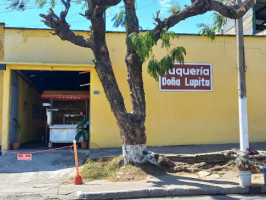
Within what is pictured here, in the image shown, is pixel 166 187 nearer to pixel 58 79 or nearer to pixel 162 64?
pixel 162 64

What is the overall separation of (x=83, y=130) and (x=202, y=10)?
21.4ft

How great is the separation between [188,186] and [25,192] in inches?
156

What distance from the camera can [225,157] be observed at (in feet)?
29.4

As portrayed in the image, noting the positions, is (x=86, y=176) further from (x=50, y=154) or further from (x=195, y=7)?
(x=195, y=7)

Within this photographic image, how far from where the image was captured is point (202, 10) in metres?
8.28

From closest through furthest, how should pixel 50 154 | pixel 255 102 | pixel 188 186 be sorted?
pixel 188 186
pixel 50 154
pixel 255 102

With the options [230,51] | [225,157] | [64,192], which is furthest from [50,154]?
[230,51]

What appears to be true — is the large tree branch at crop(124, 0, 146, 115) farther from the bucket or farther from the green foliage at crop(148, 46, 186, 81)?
the bucket

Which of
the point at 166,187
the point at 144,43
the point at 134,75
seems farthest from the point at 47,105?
the point at 166,187

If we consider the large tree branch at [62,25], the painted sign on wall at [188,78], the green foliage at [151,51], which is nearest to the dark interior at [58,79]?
the painted sign on wall at [188,78]

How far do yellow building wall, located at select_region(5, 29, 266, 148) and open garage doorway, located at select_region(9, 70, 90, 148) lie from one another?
93 centimetres

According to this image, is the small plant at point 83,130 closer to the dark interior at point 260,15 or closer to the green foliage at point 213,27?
the green foliage at point 213,27

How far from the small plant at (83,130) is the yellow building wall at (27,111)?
3.12 metres

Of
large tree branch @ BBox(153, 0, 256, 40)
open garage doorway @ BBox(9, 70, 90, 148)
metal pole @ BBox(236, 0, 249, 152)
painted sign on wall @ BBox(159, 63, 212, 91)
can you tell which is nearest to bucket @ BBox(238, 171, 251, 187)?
metal pole @ BBox(236, 0, 249, 152)
